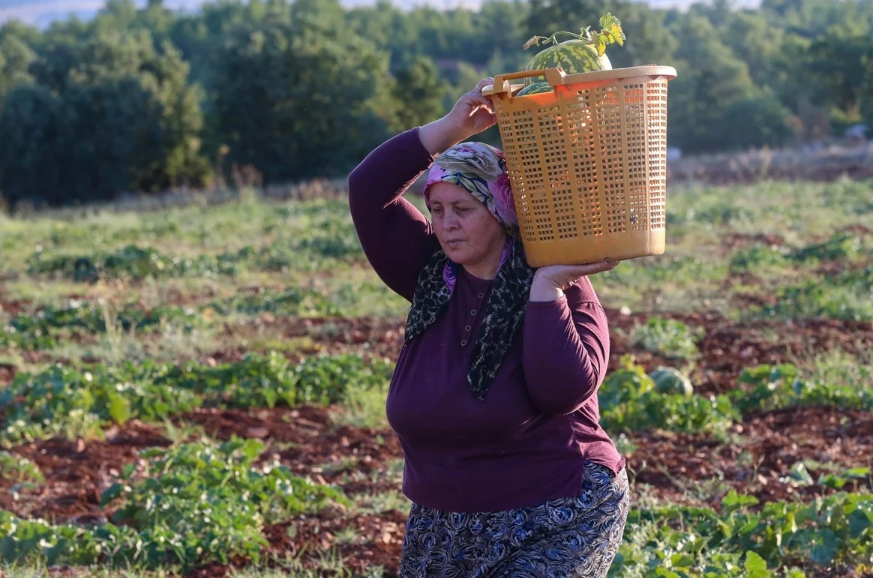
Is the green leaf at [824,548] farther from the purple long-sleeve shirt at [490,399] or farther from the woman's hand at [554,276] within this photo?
the woman's hand at [554,276]

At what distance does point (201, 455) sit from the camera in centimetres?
489

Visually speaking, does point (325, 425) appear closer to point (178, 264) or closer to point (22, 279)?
point (178, 264)

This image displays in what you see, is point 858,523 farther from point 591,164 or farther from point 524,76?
point 524,76

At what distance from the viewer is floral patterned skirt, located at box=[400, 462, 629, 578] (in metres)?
2.73

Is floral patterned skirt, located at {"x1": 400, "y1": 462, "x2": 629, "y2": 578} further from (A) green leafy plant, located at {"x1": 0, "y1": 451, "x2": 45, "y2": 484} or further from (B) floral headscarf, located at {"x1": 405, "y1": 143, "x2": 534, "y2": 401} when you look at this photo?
(A) green leafy plant, located at {"x1": 0, "y1": 451, "x2": 45, "y2": 484}

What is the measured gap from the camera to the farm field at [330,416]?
13.6 ft

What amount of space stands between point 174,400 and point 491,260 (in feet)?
14.1

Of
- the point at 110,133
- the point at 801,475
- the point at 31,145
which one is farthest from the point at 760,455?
the point at 31,145

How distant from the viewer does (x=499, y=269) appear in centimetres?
279

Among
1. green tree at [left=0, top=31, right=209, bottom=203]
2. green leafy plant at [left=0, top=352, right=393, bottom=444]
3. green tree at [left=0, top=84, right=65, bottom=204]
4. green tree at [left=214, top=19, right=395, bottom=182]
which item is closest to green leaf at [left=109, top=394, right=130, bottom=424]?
green leafy plant at [left=0, top=352, right=393, bottom=444]

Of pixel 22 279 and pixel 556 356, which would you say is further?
pixel 22 279

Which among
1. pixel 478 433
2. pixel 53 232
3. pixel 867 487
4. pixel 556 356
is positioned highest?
pixel 556 356

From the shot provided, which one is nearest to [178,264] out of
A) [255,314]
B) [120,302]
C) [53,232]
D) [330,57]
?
[120,302]

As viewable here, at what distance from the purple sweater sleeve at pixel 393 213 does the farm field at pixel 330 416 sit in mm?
1312
